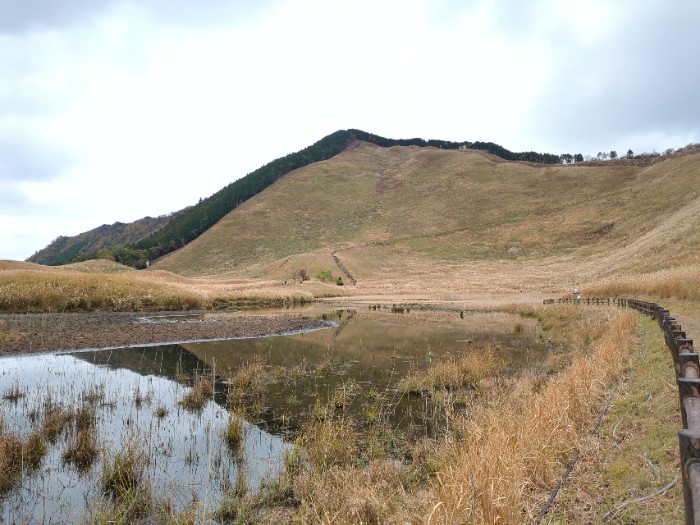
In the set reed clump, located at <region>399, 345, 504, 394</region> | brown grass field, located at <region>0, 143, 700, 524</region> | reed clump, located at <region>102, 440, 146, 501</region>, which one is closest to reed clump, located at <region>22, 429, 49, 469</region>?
reed clump, located at <region>102, 440, 146, 501</region>

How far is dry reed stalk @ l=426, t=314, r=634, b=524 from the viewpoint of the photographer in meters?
5.07

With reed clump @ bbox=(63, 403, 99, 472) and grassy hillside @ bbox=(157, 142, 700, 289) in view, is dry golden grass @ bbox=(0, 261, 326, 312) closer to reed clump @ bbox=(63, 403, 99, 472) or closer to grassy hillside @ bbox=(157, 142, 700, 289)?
reed clump @ bbox=(63, 403, 99, 472)

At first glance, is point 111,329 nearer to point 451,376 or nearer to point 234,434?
point 234,434

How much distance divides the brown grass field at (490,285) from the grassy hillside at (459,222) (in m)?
0.74

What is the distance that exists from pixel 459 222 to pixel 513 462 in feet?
437

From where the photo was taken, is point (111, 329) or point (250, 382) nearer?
point (250, 382)

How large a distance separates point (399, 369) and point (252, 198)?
534ft

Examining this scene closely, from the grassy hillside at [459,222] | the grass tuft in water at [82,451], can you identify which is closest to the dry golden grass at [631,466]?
the grass tuft in water at [82,451]

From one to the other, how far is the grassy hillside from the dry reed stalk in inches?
2361

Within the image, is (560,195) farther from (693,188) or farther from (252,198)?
(252,198)

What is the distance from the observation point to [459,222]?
135 metres

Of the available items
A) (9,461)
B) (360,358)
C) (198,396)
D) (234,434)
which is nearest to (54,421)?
(9,461)

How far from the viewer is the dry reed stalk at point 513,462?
16.6 feet

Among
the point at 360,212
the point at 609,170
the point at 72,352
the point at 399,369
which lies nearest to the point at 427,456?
the point at 399,369
